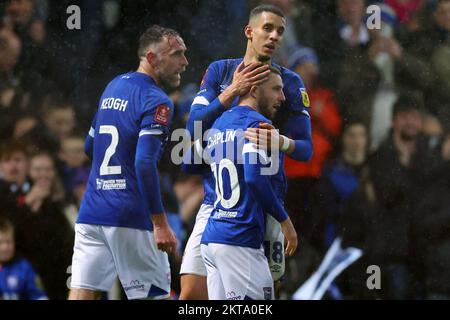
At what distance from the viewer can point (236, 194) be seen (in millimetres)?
4711

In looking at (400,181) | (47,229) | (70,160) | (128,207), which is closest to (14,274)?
(47,229)

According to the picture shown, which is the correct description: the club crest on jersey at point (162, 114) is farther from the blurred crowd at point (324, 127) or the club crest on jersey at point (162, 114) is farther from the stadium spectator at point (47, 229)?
the stadium spectator at point (47, 229)

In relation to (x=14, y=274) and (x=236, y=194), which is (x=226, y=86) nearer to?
(x=236, y=194)

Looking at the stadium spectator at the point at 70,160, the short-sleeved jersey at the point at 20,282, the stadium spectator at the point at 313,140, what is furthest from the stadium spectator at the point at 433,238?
the short-sleeved jersey at the point at 20,282

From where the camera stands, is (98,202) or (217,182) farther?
(98,202)

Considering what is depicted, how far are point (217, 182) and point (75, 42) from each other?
2.16 m

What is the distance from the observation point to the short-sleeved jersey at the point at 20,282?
6.28 metres

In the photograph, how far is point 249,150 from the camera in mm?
4609

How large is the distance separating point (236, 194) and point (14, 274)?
2.39m

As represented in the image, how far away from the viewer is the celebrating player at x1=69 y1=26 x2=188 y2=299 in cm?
532

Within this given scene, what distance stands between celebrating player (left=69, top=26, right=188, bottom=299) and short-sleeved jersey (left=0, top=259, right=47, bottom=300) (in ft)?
3.01

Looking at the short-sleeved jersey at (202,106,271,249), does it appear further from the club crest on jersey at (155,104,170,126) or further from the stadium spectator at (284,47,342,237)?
the stadium spectator at (284,47,342,237)

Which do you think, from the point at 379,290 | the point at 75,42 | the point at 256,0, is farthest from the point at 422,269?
the point at 75,42
